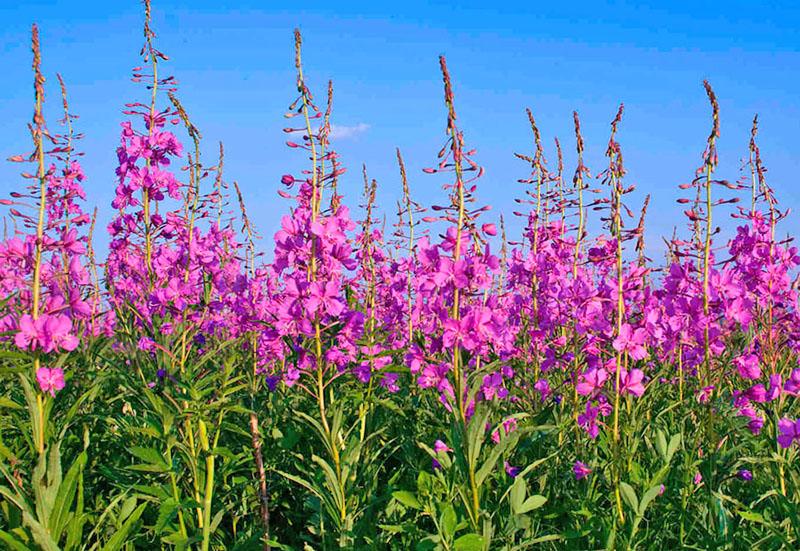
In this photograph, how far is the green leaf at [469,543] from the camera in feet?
9.02

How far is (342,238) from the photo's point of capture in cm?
347

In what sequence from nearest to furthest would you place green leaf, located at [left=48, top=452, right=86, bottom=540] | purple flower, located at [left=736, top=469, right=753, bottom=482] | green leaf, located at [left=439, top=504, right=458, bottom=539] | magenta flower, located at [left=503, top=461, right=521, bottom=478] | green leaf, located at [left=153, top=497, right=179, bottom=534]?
green leaf, located at [left=48, top=452, right=86, bottom=540]
green leaf, located at [left=439, top=504, right=458, bottom=539]
green leaf, located at [left=153, top=497, right=179, bottom=534]
magenta flower, located at [left=503, top=461, right=521, bottom=478]
purple flower, located at [left=736, top=469, right=753, bottom=482]

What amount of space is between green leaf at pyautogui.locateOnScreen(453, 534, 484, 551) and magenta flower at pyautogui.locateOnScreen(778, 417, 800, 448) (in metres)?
1.55

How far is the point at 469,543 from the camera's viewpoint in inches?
108

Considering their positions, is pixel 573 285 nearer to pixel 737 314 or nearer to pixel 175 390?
pixel 737 314

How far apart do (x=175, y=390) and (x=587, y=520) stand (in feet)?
7.66

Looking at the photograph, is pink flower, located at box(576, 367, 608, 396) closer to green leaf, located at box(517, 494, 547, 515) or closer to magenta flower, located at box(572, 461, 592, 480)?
magenta flower, located at box(572, 461, 592, 480)

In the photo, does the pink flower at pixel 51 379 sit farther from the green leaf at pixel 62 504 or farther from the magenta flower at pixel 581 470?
the magenta flower at pixel 581 470

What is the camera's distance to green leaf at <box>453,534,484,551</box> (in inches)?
108

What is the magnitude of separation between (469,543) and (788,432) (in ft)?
5.46

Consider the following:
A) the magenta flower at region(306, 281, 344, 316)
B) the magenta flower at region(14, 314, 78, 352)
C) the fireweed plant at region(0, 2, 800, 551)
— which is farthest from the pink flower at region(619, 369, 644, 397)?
the magenta flower at region(14, 314, 78, 352)

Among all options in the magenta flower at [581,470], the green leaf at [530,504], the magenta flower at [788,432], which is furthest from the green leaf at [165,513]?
the magenta flower at [788,432]

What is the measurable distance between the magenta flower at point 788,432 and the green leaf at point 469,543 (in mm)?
1553

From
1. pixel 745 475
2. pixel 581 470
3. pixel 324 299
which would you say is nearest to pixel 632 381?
pixel 581 470
